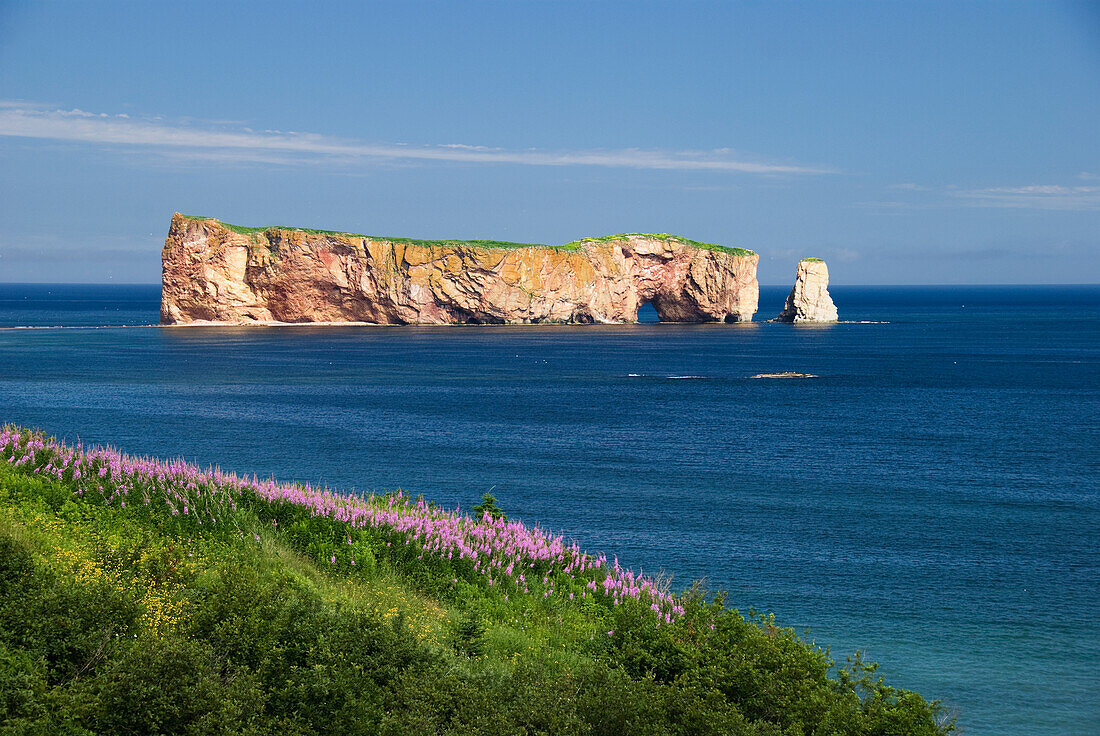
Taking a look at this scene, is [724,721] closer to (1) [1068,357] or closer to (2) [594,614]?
(2) [594,614]

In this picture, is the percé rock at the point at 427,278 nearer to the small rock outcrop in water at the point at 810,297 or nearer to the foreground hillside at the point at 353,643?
the small rock outcrop in water at the point at 810,297

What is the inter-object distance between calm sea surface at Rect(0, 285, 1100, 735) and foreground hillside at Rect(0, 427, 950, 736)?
769 centimetres

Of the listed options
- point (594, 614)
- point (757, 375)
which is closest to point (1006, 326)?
point (757, 375)

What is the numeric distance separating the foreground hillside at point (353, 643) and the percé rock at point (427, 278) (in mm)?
113553

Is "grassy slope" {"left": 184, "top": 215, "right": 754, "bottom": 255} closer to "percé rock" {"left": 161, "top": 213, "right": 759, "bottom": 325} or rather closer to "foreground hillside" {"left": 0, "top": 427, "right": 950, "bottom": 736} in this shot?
"percé rock" {"left": 161, "top": 213, "right": 759, "bottom": 325}

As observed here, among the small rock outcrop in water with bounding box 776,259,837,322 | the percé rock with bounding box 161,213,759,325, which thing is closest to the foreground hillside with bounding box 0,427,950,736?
the percé rock with bounding box 161,213,759,325

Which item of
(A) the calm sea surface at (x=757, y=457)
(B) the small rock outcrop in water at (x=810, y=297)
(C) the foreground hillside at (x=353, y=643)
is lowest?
(A) the calm sea surface at (x=757, y=457)

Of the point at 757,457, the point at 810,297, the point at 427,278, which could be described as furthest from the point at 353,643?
the point at 810,297

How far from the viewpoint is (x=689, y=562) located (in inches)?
996

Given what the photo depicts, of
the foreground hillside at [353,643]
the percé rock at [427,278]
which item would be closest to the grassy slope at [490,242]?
the percé rock at [427,278]

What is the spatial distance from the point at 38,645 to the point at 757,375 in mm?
73581

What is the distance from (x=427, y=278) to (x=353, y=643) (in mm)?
126188

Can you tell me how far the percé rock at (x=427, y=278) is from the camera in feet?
407

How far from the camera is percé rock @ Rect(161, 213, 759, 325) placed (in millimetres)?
124125
